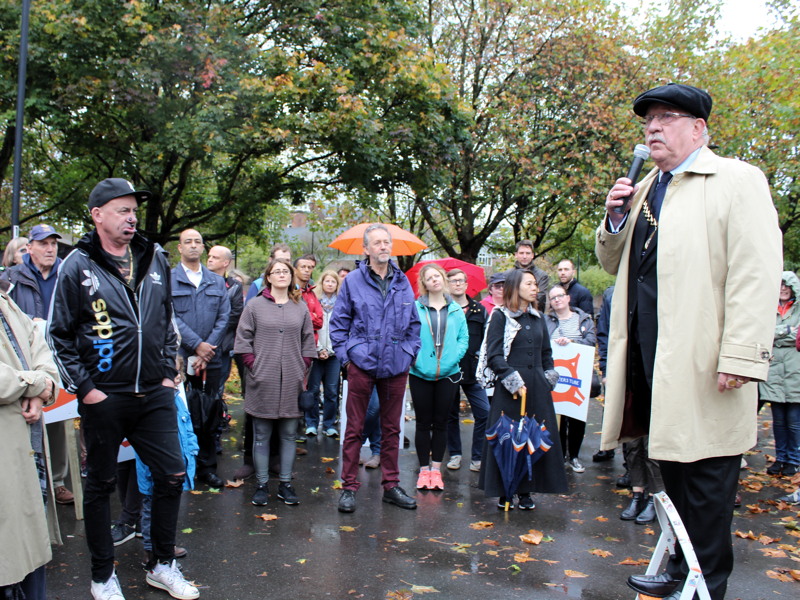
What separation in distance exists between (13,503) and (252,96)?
1157 centimetres

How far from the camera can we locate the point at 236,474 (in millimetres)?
→ 6738

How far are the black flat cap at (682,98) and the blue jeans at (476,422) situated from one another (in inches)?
199

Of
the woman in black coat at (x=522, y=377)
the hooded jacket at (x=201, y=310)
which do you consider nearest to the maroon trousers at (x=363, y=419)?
the woman in black coat at (x=522, y=377)

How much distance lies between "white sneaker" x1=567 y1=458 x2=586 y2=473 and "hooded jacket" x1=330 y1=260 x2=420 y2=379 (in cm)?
258

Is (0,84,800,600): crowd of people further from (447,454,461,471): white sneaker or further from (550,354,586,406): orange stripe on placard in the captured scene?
(550,354,586,406): orange stripe on placard

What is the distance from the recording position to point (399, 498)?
6.02 metres

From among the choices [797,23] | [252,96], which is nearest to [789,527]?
[252,96]

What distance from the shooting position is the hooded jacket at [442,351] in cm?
677

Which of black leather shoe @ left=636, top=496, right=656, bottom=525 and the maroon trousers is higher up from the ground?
the maroon trousers

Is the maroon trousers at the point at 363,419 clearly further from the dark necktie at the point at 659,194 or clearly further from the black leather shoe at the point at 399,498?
the dark necktie at the point at 659,194

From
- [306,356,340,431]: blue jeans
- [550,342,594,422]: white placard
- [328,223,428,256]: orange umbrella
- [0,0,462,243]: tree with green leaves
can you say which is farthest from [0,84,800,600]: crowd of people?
[0,0,462,243]: tree with green leaves

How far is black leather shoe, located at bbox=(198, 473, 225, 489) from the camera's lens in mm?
6496

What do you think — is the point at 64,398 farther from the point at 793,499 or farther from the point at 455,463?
the point at 793,499

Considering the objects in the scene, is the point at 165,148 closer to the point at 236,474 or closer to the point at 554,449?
the point at 236,474
